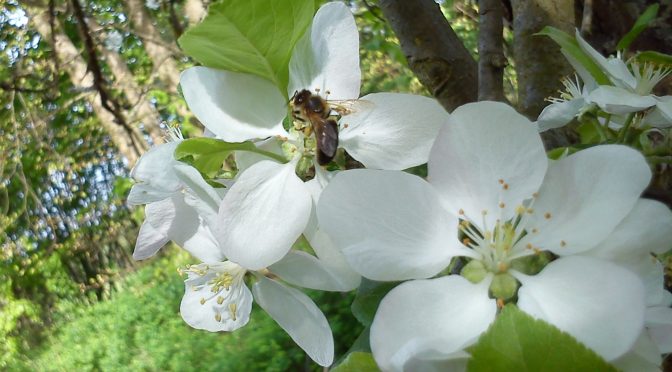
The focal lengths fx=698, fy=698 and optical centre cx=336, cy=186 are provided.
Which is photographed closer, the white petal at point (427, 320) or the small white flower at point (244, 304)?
the white petal at point (427, 320)

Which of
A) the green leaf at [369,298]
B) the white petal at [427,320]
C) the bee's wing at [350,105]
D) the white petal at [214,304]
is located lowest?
the white petal at [214,304]

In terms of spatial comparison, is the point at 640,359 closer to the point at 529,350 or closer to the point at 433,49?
the point at 529,350

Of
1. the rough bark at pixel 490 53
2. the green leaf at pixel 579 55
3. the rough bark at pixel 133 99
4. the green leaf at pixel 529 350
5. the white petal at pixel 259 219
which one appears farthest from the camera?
the rough bark at pixel 133 99

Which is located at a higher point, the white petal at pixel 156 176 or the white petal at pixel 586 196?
the white petal at pixel 586 196

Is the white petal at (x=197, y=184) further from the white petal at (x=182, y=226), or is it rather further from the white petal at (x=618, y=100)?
the white petal at (x=618, y=100)

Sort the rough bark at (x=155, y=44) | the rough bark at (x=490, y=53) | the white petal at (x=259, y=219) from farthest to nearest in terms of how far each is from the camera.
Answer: the rough bark at (x=155, y=44)
the rough bark at (x=490, y=53)
the white petal at (x=259, y=219)

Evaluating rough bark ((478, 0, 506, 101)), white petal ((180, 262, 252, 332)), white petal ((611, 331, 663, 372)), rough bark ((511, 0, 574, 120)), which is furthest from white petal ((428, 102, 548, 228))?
rough bark ((511, 0, 574, 120))

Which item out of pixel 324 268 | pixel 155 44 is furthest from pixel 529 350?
pixel 155 44

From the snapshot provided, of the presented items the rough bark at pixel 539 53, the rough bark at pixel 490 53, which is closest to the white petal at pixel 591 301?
the rough bark at pixel 490 53
